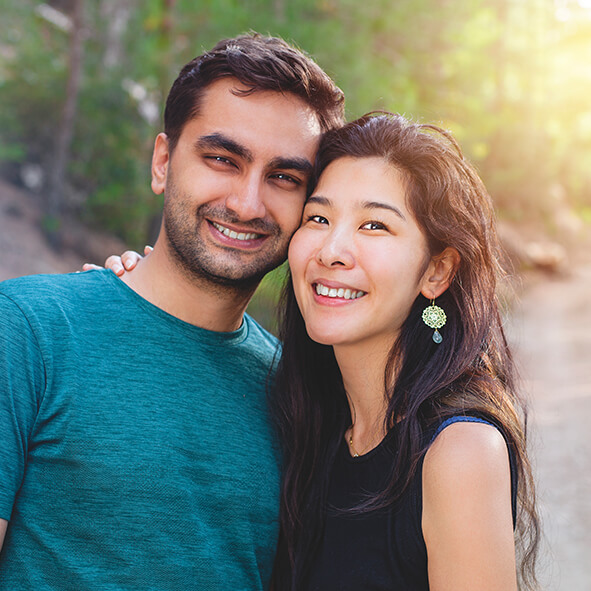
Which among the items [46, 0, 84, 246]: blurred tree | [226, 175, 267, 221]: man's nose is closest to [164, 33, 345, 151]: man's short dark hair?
[226, 175, 267, 221]: man's nose

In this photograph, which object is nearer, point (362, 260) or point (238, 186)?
point (362, 260)

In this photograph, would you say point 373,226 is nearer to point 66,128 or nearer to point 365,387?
point 365,387

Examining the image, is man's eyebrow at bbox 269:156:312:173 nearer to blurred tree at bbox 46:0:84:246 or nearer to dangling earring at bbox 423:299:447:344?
dangling earring at bbox 423:299:447:344

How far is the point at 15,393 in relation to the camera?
6.70 ft

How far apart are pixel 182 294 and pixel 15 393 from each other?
71 cm

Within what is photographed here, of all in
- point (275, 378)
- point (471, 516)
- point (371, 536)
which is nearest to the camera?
point (471, 516)

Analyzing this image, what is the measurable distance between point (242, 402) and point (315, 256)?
1.89 feet

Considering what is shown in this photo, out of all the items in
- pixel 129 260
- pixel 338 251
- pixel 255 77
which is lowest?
pixel 129 260

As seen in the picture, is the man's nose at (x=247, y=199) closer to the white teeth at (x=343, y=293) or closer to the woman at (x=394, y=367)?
the woman at (x=394, y=367)

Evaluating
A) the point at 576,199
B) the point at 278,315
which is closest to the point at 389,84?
the point at 278,315

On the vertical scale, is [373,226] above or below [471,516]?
above

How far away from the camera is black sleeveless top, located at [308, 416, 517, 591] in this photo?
205cm

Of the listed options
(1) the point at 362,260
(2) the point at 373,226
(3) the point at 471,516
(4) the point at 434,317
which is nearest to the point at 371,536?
(3) the point at 471,516

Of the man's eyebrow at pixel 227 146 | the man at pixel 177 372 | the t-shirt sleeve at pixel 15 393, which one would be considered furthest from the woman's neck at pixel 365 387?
the t-shirt sleeve at pixel 15 393
